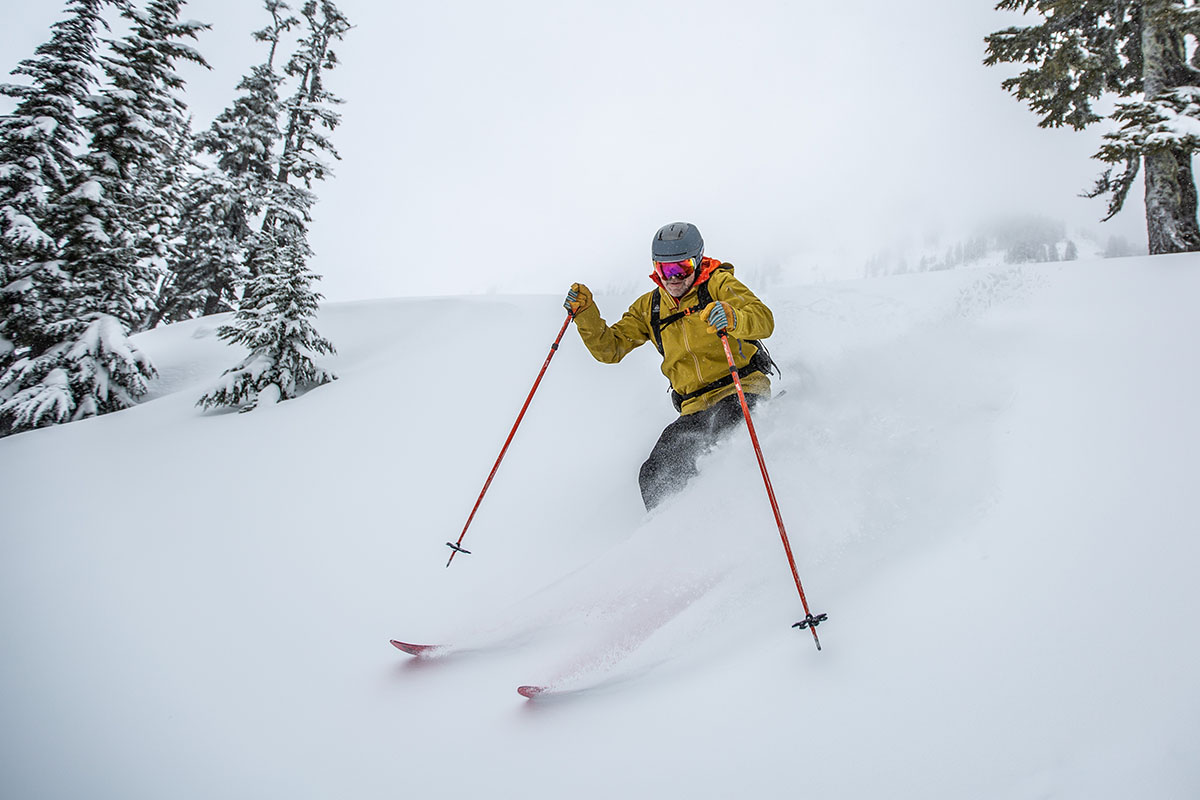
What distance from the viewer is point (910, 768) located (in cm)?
177

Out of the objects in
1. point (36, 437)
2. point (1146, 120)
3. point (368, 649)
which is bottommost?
point (368, 649)

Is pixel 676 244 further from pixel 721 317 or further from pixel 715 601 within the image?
pixel 715 601

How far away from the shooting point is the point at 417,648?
2.92 metres

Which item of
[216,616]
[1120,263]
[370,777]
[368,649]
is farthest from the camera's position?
[1120,263]

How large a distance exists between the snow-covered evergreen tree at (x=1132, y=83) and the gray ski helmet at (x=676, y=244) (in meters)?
6.97

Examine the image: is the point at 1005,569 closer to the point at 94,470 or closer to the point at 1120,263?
the point at 1120,263

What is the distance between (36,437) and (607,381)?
897cm

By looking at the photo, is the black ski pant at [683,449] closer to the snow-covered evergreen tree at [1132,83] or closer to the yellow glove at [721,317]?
the yellow glove at [721,317]

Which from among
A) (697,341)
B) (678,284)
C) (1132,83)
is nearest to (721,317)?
(697,341)

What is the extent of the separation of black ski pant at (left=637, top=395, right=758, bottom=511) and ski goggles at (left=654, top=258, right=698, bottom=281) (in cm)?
99

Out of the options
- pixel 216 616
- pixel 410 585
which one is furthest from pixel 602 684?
pixel 216 616

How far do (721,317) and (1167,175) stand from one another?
30.0 ft

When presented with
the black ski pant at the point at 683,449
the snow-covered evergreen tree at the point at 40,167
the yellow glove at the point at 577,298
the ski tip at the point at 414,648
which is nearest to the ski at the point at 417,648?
the ski tip at the point at 414,648

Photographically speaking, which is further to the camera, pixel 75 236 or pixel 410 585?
pixel 75 236
